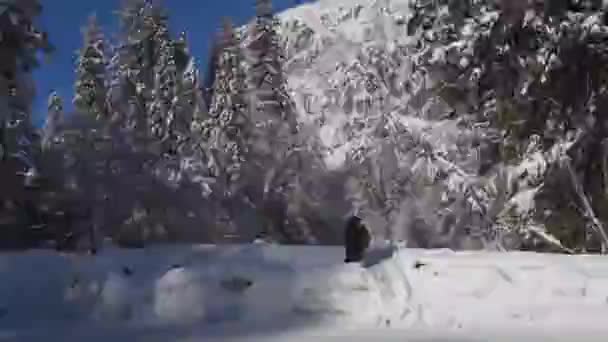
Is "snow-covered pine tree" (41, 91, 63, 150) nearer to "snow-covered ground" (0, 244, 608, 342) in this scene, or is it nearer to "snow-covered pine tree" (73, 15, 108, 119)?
"snow-covered pine tree" (73, 15, 108, 119)

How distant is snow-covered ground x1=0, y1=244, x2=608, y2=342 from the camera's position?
9.52 meters

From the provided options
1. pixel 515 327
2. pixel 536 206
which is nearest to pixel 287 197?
pixel 536 206

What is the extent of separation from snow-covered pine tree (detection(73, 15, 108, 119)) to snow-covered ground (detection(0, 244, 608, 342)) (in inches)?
963

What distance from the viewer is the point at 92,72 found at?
36.9 m

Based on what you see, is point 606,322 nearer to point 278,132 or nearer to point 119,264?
point 119,264

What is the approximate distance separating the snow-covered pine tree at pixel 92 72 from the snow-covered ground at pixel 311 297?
963 inches

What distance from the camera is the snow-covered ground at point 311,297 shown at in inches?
375

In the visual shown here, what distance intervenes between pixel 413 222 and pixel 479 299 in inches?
720

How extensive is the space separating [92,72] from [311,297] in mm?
28746

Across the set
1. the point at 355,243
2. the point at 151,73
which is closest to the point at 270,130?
the point at 151,73

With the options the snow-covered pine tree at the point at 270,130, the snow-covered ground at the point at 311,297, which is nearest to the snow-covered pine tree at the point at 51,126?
the snow-covered pine tree at the point at 270,130

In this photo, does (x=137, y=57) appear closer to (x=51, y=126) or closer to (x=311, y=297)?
(x=51, y=126)

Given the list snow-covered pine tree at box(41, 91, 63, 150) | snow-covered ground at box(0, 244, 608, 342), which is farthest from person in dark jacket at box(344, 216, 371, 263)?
snow-covered pine tree at box(41, 91, 63, 150)

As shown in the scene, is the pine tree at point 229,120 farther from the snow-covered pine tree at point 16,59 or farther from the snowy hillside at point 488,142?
the snow-covered pine tree at point 16,59
